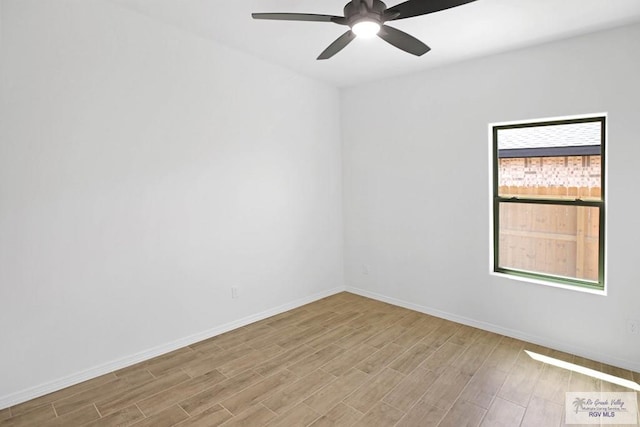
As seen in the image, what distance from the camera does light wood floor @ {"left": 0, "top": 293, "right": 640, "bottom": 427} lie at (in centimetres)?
238

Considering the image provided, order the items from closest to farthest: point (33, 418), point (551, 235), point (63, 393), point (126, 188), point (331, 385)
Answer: point (33, 418) < point (63, 393) < point (331, 385) < point (126, 188) < point (551, 235)

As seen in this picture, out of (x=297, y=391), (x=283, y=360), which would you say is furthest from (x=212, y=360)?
(x=297, y=391)

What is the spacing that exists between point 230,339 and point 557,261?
3.19 metres

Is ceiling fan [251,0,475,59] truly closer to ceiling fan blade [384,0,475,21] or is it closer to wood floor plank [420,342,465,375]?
ceiling fan blade [384,0,475,21]

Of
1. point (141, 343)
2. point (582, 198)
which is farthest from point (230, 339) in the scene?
point (582, 198)

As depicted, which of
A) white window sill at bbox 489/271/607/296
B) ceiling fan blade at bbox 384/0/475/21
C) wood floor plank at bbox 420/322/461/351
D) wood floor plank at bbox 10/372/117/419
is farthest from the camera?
wood floor plank at bbox 420/322/461/351

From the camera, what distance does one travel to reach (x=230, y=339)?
3539mm

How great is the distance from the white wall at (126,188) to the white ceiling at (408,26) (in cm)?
29

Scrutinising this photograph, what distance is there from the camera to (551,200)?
135 inches

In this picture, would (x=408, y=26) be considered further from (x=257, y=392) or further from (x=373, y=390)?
(x=257, y=392)

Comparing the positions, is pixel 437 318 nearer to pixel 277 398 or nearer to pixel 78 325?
pixel 277 398

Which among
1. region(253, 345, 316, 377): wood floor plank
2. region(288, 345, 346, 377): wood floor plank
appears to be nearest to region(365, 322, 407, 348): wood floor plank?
region(288, 345, 346, 377): wood floor plank

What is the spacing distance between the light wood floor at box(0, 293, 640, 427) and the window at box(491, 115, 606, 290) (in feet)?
2.54

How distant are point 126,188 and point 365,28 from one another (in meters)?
2.19
